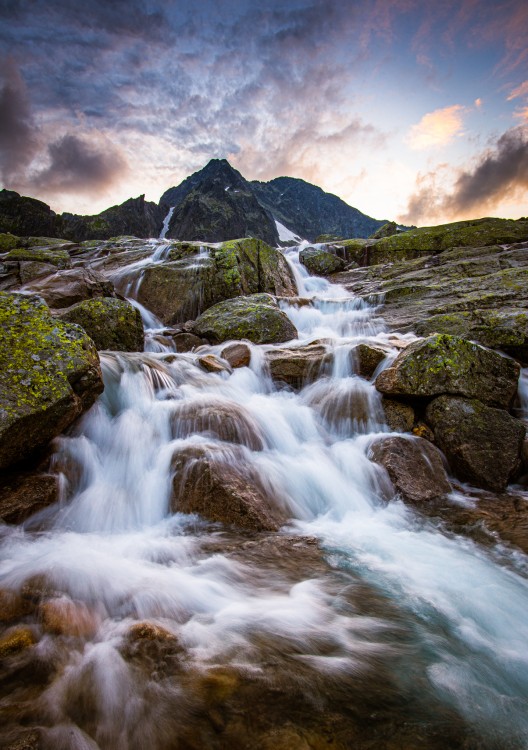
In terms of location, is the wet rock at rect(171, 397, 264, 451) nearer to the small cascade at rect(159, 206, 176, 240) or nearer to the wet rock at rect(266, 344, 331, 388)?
the wet rock at rect(266, 344, 331, 388)

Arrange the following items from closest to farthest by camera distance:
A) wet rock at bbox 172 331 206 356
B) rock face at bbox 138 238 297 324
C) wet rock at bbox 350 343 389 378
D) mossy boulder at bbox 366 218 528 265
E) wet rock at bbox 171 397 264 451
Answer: wet rock at bbox 171 397 264 451, wet rock at bbox 350 343 389 378, wet rock at bbox 172 331 206 356, rock face at bbox 138 238 297 324, mossy boulder at bbox 366 218 528 265

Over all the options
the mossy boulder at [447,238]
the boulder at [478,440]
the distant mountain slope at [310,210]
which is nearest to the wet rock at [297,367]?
the boulder at [478,440]

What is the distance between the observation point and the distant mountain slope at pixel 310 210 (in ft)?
539

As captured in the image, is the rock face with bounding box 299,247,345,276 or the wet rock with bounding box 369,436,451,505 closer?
the wet rock with bounding box 369,436,451,505

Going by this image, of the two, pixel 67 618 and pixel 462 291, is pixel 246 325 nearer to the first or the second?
pixel 462 291

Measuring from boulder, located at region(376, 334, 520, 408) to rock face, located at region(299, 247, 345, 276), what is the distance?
16729mm

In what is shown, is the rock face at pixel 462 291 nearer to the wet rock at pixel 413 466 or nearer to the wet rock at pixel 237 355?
the wet rock at pixel 413 466

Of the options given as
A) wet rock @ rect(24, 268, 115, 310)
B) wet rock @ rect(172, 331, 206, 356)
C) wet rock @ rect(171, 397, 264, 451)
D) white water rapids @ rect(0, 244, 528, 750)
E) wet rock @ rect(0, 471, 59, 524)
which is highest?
wet rock @ rect(24, 268, 115, 310)

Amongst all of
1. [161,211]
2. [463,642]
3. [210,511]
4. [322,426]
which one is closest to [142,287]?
[322,426]

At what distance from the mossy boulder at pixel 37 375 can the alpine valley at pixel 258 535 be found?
3 cm

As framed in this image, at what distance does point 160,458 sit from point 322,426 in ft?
10.5

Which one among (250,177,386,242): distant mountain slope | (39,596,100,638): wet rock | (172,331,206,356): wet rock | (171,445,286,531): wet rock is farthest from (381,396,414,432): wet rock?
(250,177,386,242): distant mountain slope

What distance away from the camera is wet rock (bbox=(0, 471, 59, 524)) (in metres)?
3.85

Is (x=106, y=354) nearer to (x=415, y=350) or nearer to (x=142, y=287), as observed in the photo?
(x=415, y=350)
